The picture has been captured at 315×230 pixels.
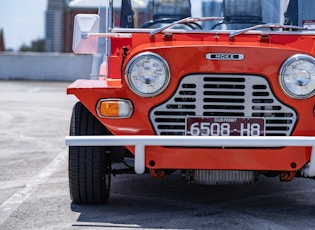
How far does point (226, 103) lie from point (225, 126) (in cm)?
16

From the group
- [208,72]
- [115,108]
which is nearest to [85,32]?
[115,108]

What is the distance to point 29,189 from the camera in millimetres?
6324

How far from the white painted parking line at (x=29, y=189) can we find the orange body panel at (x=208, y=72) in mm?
1060

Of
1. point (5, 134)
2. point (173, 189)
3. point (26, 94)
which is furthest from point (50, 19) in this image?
point (173, 189)

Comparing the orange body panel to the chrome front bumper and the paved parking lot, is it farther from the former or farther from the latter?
the paved parking lot

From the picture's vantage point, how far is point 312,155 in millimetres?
4918

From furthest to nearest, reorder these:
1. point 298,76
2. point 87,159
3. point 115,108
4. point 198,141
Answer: point 87,159, point 115,108, point 298,76, point 198,141

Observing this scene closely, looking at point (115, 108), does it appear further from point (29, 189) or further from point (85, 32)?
point (29, 189)

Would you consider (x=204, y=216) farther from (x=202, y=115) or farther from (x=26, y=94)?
(x=26, y=94)

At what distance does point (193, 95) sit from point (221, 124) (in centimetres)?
28

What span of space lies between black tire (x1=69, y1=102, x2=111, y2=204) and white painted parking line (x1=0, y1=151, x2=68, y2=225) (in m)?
0.53

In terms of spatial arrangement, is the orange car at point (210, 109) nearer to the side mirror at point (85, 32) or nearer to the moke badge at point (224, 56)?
the moke badge at point (224, 56)

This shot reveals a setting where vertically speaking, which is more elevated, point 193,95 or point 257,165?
point 193,95

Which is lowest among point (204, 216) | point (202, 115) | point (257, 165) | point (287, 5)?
point (204, 216)
